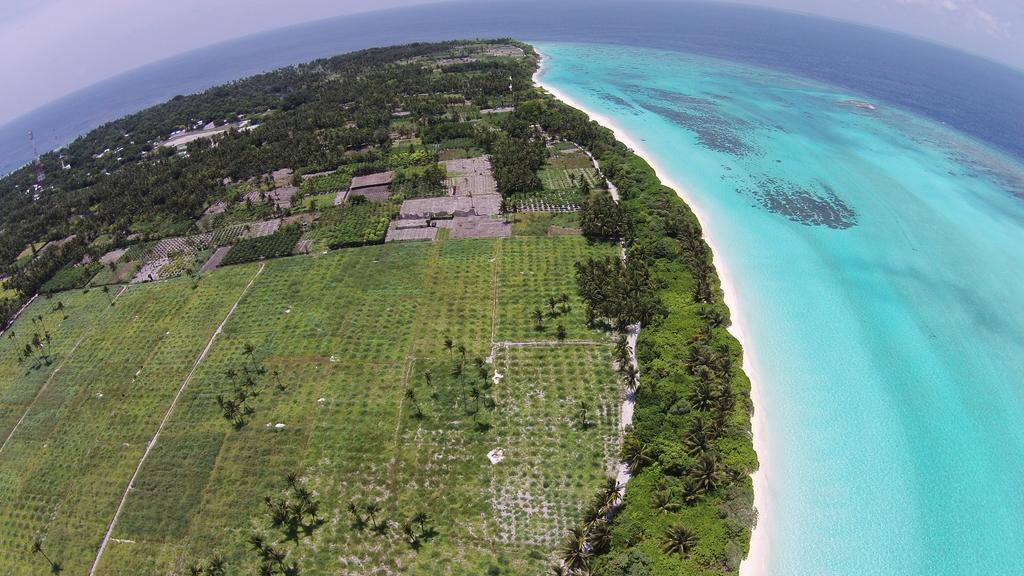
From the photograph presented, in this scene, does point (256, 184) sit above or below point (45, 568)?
above

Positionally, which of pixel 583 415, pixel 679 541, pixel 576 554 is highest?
pixel 679 541

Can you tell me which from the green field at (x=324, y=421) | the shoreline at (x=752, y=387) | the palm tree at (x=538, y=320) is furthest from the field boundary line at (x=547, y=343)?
the shoreline at (x=752, y=387)

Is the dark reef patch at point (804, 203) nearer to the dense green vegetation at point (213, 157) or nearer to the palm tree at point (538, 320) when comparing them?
the palm tree at point (538, 320)

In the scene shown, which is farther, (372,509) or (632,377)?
(632,377)

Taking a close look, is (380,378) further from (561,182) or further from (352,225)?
(561,182)

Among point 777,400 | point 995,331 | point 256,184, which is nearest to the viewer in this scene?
point 777,400

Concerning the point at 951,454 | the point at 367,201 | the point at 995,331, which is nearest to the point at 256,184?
the point at 367,201

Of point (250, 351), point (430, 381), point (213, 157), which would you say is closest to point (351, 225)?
point (250, 351)

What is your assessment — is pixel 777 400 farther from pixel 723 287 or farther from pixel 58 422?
pixel 58 422
